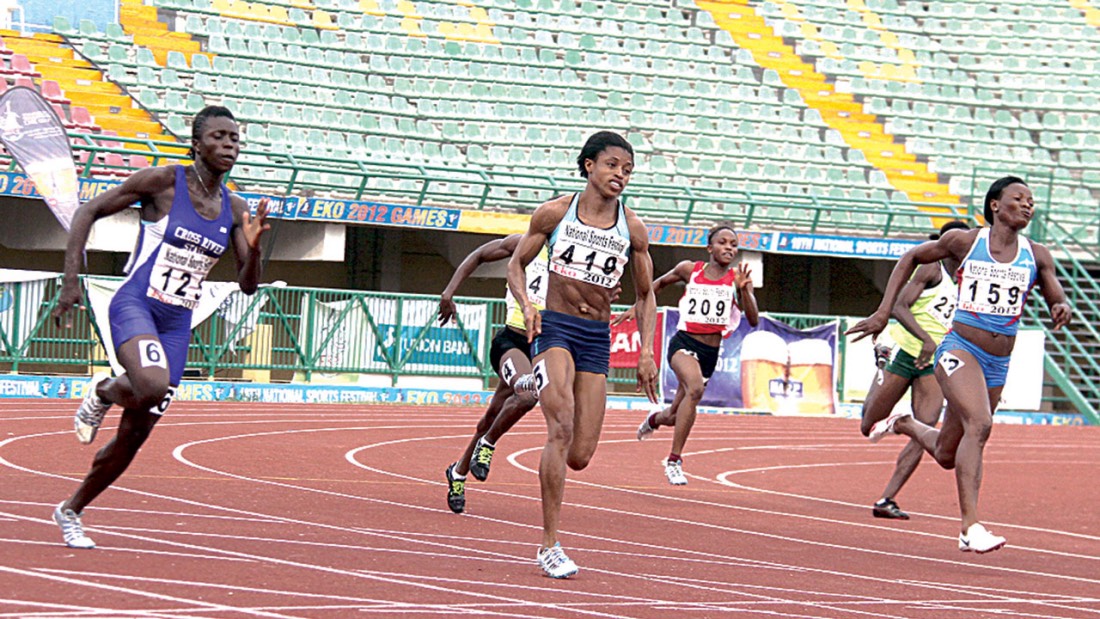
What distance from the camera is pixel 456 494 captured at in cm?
1088

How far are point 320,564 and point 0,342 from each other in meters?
16.0

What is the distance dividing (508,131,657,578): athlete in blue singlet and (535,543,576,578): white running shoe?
645 millimetres

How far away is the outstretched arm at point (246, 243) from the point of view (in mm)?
8070

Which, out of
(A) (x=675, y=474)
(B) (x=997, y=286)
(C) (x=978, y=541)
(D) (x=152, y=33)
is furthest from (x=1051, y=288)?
(D) (x=152, y=33)

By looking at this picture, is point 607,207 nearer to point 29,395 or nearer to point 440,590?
point 440,590

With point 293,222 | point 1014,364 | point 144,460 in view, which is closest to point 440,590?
point 144,460

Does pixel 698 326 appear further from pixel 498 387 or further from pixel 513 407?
pixel 513 407

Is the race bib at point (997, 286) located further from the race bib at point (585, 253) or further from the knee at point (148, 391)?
the knee at point (148, 391)

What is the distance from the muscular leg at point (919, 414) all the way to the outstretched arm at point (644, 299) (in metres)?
4.24

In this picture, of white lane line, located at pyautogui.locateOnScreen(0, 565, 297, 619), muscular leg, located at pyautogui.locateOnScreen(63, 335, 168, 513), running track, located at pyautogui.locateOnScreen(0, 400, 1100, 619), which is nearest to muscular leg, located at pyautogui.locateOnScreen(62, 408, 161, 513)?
muscular leg, located at pyautogui.locateOnScreen(63, 335, 168, 513)

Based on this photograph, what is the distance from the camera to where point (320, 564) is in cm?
770

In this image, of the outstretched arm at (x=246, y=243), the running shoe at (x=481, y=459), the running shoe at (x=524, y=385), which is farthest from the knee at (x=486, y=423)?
the outstretched arm at (x=246, y=243)

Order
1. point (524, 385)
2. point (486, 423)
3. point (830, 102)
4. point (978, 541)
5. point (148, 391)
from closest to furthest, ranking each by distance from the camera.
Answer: point (148, 391) → point (978, 541) → point (524, 385) → point (486, 423) → point (830, 102)

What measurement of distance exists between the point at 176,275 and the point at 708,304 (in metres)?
7.41
